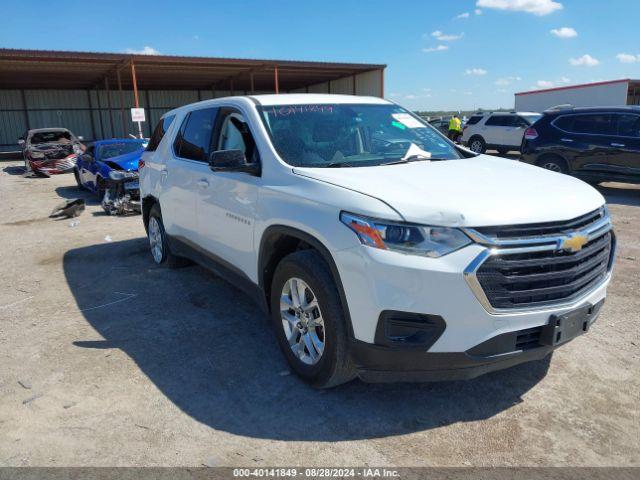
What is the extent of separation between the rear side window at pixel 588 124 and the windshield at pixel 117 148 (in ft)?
31.5

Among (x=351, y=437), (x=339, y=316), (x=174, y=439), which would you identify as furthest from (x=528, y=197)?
(x=174, y=439)

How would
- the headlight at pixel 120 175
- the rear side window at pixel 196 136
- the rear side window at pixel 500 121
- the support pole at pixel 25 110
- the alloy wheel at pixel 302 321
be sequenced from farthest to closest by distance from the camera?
the support pole at pixel 25 110, the rear side window at pixel 500 121, the headlight at pixel 120 175, the rear side window at pixel 196 136, the alloy wheel at pixel 302 321

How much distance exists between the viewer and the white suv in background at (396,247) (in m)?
2.53

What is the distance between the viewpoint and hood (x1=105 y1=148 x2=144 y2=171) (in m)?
10.6

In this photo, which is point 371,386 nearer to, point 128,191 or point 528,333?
point 528,333

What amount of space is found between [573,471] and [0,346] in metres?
4.14

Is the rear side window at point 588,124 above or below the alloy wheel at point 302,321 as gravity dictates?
above

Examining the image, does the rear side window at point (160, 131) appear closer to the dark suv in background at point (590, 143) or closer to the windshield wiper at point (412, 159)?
the windshield wiper at point (412, 159)

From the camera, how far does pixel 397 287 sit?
2.54 meters

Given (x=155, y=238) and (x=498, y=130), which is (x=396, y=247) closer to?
(x=155, y=238)

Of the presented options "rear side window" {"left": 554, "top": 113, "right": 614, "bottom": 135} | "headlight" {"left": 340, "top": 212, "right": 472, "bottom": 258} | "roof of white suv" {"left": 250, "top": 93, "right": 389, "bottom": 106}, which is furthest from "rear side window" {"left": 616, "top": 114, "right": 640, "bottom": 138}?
"headlight" {"left": 340, "top": 212, "right": 472, "bottom": 258}

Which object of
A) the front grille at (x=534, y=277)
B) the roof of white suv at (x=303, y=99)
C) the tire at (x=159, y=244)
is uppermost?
the roof of white suv at (x=303, y=99)

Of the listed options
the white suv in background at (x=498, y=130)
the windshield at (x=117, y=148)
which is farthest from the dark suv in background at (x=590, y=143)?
the windshield at (x=117, y=148)

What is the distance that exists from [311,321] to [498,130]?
17.8 meters
